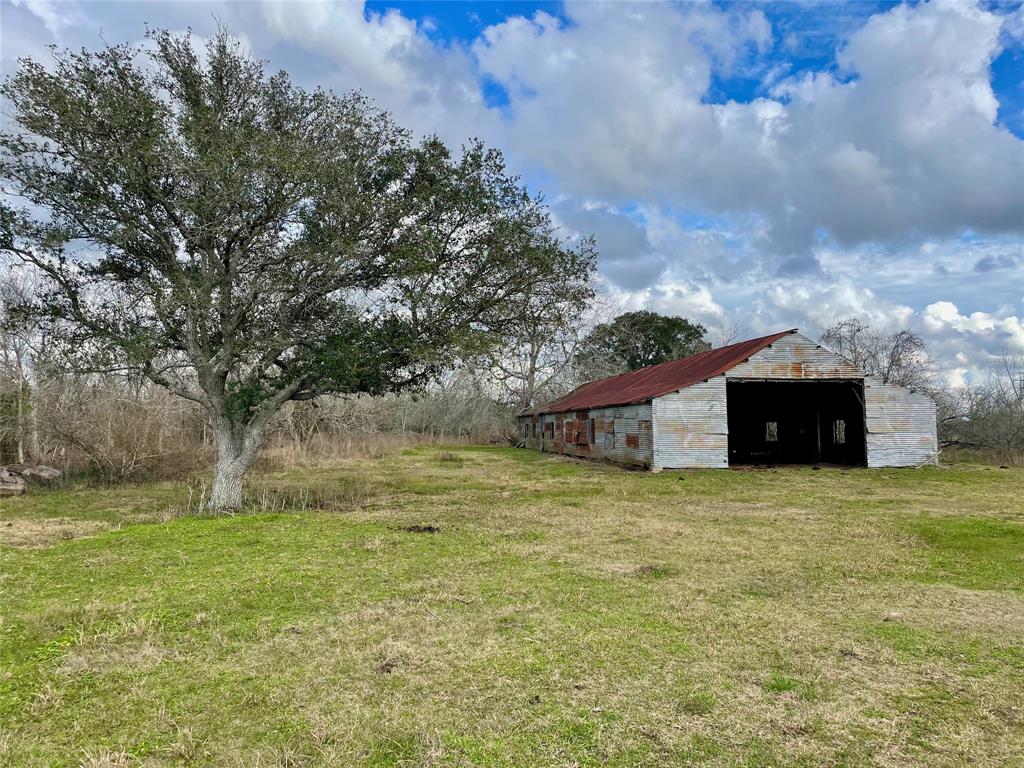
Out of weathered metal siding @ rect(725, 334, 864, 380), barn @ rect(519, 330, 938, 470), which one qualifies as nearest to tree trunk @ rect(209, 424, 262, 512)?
barn @ rect(519, 330, 938, 470)

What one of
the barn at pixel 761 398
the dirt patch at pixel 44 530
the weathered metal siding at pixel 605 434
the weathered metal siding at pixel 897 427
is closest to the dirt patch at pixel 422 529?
the dirt patch at pixel 44 530

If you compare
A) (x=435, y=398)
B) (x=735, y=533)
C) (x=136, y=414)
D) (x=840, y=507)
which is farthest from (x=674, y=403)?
(x=435, y=398)

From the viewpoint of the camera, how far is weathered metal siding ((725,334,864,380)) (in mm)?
23125

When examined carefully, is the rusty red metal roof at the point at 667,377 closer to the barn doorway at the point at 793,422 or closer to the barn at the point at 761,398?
the barn at the point at 761,398

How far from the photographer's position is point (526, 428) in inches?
1676

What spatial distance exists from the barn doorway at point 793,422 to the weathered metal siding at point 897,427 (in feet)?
8.54

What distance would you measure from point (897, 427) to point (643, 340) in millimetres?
26096

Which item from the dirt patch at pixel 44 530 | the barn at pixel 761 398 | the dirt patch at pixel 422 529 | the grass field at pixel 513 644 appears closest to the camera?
the grass field at pixel 513 644

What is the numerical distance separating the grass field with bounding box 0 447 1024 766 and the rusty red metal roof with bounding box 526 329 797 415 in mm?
12873

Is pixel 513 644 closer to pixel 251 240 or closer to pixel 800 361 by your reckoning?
pixel 251 240

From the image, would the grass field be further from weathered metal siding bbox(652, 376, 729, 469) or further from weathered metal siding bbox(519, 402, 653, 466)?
weathered metal siding bbox(519, 402, 653, 466)

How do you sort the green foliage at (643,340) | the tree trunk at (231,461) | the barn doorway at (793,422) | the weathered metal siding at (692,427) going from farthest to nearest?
the green foliage at (643,340) < the barn doorway at (793,422) < the weathered metal siding at (692,427) < the tree trunk at (231,461)

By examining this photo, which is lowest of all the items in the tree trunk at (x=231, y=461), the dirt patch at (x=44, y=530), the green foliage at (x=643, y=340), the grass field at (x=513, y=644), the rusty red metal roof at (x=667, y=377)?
the dirt patch at (x=44, y=530)

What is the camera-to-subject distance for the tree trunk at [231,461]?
40.7 feet
